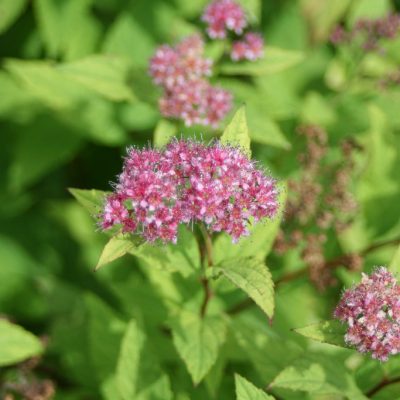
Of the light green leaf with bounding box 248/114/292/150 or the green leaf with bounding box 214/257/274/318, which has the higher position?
the light green leaf with bounding box 248/114/292/150

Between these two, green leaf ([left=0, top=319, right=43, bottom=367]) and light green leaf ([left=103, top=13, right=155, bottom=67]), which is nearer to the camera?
green leaf ([left=0, top=319, right=43, bottom=367])

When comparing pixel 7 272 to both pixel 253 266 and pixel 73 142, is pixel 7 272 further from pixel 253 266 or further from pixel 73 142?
pixel 253 266

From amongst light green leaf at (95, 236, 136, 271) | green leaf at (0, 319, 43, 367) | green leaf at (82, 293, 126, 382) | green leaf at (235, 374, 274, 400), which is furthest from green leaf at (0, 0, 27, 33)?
green leaf at (235, 374, 274, 400)

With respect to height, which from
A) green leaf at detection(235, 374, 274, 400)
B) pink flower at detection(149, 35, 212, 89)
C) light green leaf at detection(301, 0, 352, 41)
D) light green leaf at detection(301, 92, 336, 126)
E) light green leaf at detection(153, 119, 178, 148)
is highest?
light green leaf at detection(301, 0, 352, 41)

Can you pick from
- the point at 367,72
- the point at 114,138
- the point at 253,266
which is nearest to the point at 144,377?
the point at 253,266

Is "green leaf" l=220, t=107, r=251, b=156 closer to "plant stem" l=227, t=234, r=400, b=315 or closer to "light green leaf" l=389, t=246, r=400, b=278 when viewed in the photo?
"light green leaf" l=389, t=246, r=400, b=278

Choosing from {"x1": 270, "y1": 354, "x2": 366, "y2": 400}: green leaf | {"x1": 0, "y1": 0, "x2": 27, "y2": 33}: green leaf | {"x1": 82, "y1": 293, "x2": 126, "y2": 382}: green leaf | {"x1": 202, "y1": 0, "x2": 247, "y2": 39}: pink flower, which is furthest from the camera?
{"x1": 0, "y1": 0, "x2": 27, "y2": 33}: green leaf

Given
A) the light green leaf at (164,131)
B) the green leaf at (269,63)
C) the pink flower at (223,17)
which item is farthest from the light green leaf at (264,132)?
the pink flower at (223,17)
